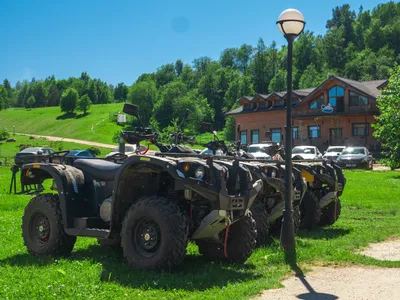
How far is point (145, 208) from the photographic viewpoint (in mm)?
6551

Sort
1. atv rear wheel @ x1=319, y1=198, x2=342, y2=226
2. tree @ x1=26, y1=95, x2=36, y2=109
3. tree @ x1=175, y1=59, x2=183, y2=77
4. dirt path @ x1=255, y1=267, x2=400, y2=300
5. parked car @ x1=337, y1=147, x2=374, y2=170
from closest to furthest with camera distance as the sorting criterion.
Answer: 1. dirt path @ x1=255, y1=267, x2=400, y2=300
2. atv rear wheel @ x1=319, y1=198, x2=342, y2=226
3. parked car @ x1=337, y1=147, x2=374, y2=170
4. tree @ x1=26, y1=95, x2=36, y2=109
5. tree @ x1=175, y1=59, x2=183, y2=77

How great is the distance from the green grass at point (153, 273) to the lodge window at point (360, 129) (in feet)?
136

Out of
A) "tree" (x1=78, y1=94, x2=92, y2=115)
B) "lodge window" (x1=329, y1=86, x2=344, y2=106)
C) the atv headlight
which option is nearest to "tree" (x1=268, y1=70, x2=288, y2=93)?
"tree" (x1=78, y1=94, x2=92, y2=115)

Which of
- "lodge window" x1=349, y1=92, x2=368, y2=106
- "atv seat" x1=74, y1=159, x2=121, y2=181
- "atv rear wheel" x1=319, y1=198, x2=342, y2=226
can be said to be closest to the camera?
"atv seat" x1=74, y1=159, x2=121, y2=181

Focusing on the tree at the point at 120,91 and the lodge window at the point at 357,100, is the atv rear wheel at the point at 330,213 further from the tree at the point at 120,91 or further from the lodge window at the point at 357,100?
the tree at the point at 120,91

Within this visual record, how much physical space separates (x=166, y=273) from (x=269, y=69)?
112m

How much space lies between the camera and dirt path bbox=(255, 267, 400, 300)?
19.4 feet

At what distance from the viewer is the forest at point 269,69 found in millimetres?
96000

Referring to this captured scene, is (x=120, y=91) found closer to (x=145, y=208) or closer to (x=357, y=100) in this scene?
(x=357, y=100)

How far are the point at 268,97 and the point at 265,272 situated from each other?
54.3 metres

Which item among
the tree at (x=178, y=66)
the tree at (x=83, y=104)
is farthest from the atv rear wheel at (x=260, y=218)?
the tree at (x=178, y=66)

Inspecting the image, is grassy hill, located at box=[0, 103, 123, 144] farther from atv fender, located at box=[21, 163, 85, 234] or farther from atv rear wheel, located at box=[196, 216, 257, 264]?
atv rear wheel, located at box=[196, 216, 257, 264]

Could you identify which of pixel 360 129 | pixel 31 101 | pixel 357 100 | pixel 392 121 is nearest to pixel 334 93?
pixel 357 100

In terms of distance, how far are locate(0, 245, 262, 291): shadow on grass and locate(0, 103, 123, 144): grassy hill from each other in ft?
238
